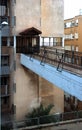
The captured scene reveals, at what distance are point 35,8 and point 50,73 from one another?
10.3 meters

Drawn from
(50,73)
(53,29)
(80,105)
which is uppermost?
(53,29)

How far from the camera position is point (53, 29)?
30.3 metres

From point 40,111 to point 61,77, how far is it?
31.8 feet

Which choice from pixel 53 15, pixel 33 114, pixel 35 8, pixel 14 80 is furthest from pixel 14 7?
pixel 33 114

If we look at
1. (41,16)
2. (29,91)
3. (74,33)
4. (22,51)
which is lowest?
(29,91)

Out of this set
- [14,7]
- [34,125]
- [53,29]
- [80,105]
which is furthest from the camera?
[80,105]

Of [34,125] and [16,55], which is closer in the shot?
[34,125]

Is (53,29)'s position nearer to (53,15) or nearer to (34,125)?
(53,15)

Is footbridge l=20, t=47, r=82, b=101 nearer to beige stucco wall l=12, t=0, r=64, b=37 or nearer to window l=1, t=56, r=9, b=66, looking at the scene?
beige stucco wall l=12, t=0, r=64, b=37

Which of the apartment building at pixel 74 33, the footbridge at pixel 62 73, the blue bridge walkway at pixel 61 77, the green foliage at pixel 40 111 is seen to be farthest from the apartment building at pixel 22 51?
the apartment building at pixel 74 33

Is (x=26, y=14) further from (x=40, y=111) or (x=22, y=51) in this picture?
(x=40, y=111)

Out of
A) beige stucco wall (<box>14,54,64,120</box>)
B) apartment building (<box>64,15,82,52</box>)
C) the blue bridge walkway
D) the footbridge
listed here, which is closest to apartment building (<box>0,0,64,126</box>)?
beige stucco wall (<box>14,54,64,120</box>)

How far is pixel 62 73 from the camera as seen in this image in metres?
18.4

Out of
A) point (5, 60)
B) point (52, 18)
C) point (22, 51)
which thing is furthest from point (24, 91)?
point (52, 18)
